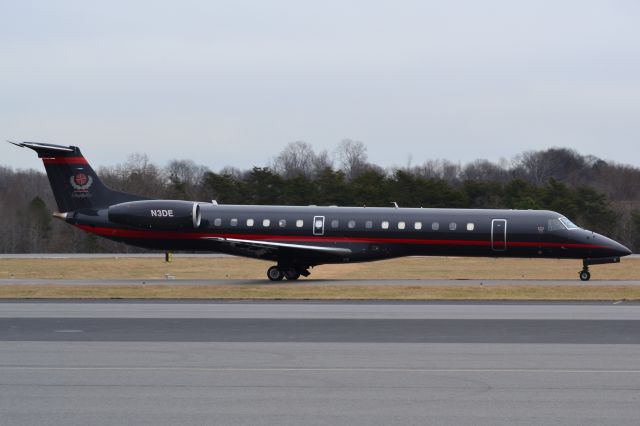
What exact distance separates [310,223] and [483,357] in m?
19.9

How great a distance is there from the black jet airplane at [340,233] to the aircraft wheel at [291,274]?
10mm

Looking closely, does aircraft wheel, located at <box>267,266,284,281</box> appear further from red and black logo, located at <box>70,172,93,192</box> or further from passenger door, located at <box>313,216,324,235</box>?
red and black logo, located at <box>70,172,93,192</box>

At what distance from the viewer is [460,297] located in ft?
84.0

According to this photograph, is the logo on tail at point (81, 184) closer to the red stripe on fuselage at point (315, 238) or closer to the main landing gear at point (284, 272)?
the red stripe on fuselage at point (315, 238)

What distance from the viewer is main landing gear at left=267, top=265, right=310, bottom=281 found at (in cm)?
3347

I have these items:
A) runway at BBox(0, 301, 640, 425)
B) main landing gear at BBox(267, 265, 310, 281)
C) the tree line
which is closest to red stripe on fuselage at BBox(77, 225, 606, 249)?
main landing gear at BBox(267, 265, 310, 281)

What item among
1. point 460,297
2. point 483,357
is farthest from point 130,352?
point 460,297

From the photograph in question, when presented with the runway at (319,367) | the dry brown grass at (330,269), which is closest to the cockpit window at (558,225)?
the dry brown grass at (330,269)

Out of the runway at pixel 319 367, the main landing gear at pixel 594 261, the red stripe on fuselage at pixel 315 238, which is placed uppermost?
the red stripe on fuselage at pixel 315 238

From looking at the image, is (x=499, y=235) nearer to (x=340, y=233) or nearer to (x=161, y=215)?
(x=340, y=233)

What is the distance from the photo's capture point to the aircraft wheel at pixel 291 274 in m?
33.8

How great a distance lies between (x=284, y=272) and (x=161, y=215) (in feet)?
15.4

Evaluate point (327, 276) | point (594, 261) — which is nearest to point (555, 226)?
point (594, 261)

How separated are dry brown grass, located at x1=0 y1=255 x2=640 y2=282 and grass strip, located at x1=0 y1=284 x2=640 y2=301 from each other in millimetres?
7254
